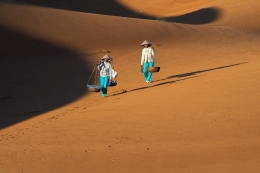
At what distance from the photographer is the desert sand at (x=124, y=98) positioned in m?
6.74

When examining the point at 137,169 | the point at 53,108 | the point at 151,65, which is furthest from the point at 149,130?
the point at 151,65

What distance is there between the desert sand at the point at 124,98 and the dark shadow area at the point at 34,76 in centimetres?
4

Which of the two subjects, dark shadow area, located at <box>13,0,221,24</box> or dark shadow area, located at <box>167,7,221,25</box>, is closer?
dark shadow area, located at <box>167,7,221,25</box>

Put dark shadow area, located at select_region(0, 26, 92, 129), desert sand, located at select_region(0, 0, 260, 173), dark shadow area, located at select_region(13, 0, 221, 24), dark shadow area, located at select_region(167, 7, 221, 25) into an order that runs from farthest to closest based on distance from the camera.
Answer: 1. dark shadow area, located at select_region(13, 0, 221, 24)
2. dark shadow area, located at select_region(167, 7, 221, 25)
3. dark shadow area, located at select_region(0, 26, 92, 129)
4. desert sand, located at select_region(0, 0, 260, 173)

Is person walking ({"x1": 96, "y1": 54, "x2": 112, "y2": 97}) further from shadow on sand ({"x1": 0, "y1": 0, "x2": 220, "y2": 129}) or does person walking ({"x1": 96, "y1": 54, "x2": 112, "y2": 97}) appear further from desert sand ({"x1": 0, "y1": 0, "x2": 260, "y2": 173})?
shadow on sand ({"x1": 0, "y1": 0, "x2": 220, "y2": 129})

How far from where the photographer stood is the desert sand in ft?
22.1

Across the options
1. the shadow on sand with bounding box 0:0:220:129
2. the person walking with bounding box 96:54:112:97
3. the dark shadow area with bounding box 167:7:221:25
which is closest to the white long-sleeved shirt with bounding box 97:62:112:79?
the person walking with bounding box 96:54:112:97

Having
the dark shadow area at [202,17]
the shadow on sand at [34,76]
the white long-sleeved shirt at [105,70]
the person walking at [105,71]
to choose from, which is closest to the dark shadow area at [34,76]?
the shadow on sand at [34,76]

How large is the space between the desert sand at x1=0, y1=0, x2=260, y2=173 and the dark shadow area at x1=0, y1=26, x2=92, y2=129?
0.04 meters

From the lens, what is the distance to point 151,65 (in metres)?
15.6

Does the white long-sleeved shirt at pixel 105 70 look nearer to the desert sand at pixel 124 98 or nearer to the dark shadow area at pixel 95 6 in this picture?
the desert sand at pixel 124 98

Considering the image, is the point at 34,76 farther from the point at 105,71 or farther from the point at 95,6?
the point at 95,6

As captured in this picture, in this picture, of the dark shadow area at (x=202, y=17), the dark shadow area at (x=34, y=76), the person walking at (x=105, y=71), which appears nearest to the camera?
the person walking at (x=105, y=71)

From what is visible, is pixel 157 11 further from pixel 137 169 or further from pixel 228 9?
pixel 137 169
